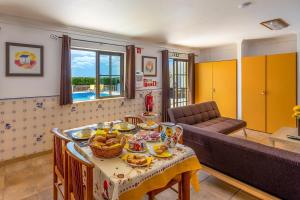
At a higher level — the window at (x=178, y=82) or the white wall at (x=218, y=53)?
the white wall at (x=218, y=53)

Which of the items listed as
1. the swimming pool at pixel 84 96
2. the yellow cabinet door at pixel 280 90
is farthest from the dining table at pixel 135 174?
the yellow cabinet door at pixel 280 90

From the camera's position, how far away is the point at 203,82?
5469 mm

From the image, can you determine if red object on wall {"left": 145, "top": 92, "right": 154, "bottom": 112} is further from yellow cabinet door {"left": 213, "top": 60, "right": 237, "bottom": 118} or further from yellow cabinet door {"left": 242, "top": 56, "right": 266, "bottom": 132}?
yellow cabinet door {"left": 242, "top": 56, "right": 266, "bottom": 132}

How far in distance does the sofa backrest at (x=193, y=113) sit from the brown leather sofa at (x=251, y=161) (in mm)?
935

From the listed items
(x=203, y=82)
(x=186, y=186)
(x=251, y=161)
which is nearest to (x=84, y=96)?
(x=186, y=186)

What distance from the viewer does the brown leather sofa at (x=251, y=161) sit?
149 centimetres

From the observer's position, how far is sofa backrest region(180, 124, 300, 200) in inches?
58.7

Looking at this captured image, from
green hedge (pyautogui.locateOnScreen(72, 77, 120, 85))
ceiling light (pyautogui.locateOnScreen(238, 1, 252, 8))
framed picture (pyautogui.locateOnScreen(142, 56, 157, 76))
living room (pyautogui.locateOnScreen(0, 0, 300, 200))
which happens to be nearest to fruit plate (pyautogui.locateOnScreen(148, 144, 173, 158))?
living room (pyautogui.locateOnScreen(0, 0, 300, 200))

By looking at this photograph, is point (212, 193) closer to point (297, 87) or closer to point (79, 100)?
point (79, 100)

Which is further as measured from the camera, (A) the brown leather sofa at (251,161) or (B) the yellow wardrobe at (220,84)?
(B) the yellow wardrobe at (220,84)

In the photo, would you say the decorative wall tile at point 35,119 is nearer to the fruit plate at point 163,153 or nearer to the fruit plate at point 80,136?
the fruit plate at point 80,136

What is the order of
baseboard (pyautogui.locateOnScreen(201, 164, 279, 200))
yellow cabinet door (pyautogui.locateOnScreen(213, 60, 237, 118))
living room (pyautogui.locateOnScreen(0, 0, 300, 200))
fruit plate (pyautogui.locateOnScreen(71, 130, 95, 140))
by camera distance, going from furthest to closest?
1. yellow cabinet door (pyautogui.locateOnScreen(213, 60, 237, 118))
2. fruit plate (pyautogui.locateOnScreen(71, 130, 95, 140))
3. baseboard (pyautogui.locateOnScreen(201, 164, 279, 200))
4. living room (pyautogui.locateOnScreen(0, 0, 300, 200))

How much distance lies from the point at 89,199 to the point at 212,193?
1497 millimetres

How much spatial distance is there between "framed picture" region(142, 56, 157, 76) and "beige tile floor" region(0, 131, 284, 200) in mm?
2737
